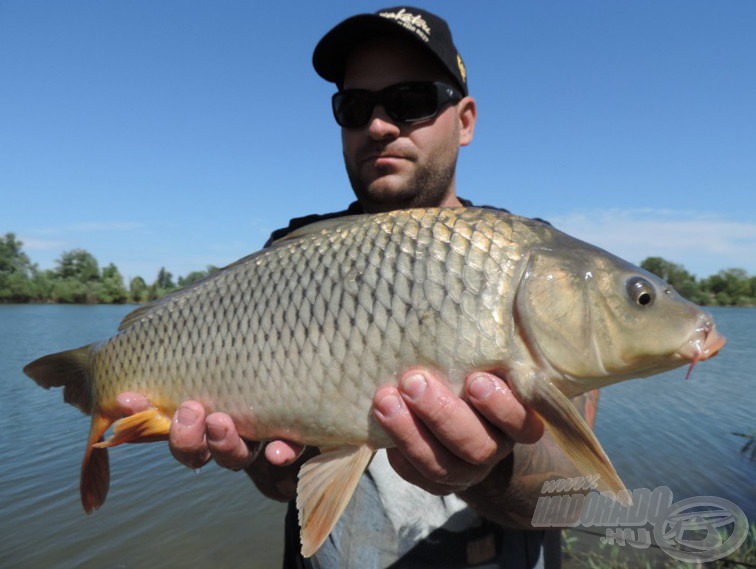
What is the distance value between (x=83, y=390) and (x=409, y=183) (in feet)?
5.10

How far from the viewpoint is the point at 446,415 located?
110 cm

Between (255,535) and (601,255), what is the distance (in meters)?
4.69

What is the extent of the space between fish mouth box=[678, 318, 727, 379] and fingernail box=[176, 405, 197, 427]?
1.25 metres

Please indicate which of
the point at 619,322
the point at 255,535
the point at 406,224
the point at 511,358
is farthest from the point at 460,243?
the point at 255,535

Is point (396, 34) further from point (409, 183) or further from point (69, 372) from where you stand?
point (69, 372)

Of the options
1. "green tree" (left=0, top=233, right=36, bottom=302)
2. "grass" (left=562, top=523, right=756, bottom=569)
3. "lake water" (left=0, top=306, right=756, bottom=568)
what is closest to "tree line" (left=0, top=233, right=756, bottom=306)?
"green tree" (left=0, top=233, right=36, bottom=302)

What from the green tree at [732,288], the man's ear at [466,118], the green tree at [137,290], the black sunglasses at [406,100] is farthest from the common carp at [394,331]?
the green tree at [732,288]

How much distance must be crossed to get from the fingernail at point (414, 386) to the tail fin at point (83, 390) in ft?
3.80

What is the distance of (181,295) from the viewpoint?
1597mm

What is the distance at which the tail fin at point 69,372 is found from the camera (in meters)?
1.76

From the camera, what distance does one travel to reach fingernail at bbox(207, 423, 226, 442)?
1.38 m

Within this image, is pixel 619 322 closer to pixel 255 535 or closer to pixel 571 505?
pixel 571 505

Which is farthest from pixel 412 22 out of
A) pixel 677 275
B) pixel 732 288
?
pixel 732 288

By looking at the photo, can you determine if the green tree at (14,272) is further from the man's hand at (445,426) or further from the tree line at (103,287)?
the man's hand at (445,426)
